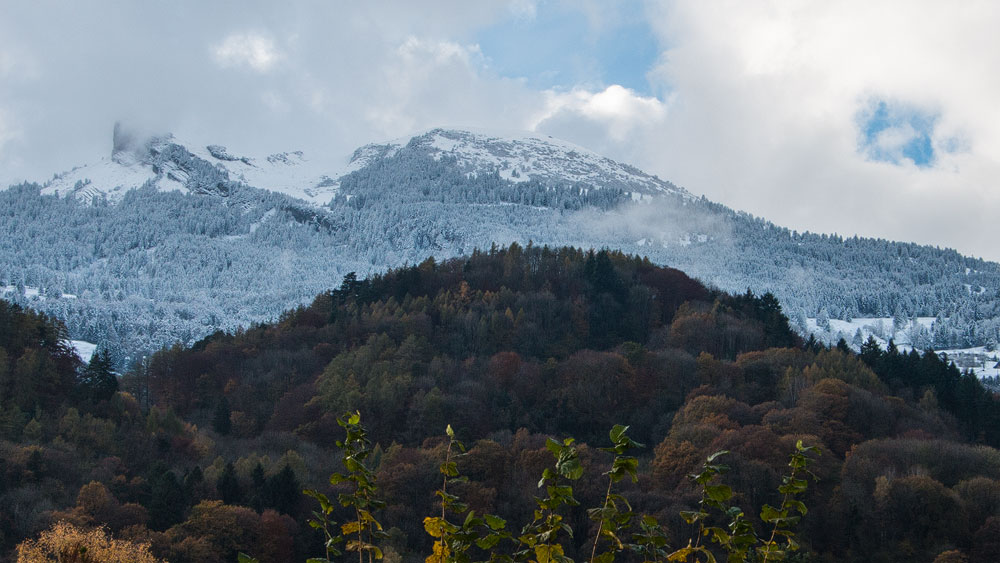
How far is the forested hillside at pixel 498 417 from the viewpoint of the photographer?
65750 mm

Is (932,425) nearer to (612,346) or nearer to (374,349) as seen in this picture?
(612,346)

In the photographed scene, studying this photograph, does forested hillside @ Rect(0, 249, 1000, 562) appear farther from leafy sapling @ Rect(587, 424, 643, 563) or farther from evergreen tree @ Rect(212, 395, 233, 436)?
leafy sapling @ Rect(587, 424, 643, 563)

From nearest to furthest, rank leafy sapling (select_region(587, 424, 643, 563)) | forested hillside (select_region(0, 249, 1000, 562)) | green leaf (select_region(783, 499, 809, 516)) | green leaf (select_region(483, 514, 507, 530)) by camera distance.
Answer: green leaf (select_region(483, 514, 507, 530)), leafy sapling (select_region(587, 424, 643, 563)), green leaf (select_region(783, 499, 809, 516)), forested hillside (select_region(0, 249, 1000, 562))

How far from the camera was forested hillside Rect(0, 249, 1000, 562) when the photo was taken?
216 feet

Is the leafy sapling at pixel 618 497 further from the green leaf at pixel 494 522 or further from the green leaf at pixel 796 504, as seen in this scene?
the green leaf at pixel 796 504

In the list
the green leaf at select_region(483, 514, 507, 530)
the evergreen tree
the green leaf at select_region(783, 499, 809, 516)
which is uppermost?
the green leaf at select_region(783, 499, 809, 516)

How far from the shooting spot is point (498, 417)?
3863 inches

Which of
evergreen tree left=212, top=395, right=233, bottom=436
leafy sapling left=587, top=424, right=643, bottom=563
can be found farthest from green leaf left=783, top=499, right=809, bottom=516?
evergreen tree left=212, top=395, right=233, bottom=436

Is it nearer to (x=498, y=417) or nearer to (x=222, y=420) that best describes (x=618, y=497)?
(x=498, y=417)

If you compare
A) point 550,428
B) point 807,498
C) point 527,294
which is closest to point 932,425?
point 807,498

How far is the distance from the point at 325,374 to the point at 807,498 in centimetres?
5638

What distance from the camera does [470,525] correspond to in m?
9.34

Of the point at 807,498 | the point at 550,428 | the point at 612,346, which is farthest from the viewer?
the point at 612,346

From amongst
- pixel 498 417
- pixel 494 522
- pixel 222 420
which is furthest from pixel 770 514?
pixel 222 420
